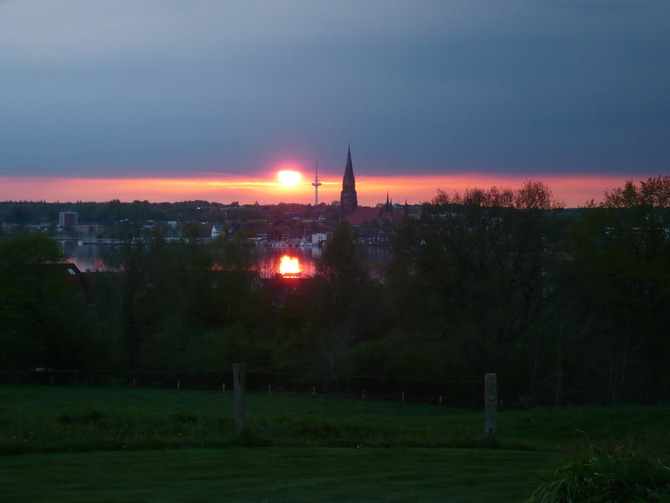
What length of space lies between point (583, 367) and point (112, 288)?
1060 inches

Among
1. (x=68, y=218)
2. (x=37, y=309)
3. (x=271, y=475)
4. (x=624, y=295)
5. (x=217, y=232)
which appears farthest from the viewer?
(x=68, y=218)

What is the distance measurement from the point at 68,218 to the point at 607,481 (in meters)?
70.9

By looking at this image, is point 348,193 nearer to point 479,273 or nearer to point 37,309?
point 37,309

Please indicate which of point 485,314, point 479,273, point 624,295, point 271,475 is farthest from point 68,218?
point 271,475

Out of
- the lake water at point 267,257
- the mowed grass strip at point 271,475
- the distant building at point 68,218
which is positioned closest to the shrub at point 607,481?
the mowed grass strip at point 271,475

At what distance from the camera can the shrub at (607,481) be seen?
14.9ft

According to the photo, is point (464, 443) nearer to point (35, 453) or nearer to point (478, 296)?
point (35, 453)

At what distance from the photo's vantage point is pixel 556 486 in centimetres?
473

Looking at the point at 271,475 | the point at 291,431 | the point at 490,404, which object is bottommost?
the point at 291,431

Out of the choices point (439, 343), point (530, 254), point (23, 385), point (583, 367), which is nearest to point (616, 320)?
point (583, 367)

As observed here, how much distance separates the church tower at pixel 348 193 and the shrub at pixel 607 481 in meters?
112

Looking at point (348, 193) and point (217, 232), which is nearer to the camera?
point (217, 232)

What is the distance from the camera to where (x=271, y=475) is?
8555 millimetres

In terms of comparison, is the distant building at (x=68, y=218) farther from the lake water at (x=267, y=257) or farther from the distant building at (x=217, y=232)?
the distant building at (x=217, y=232)
